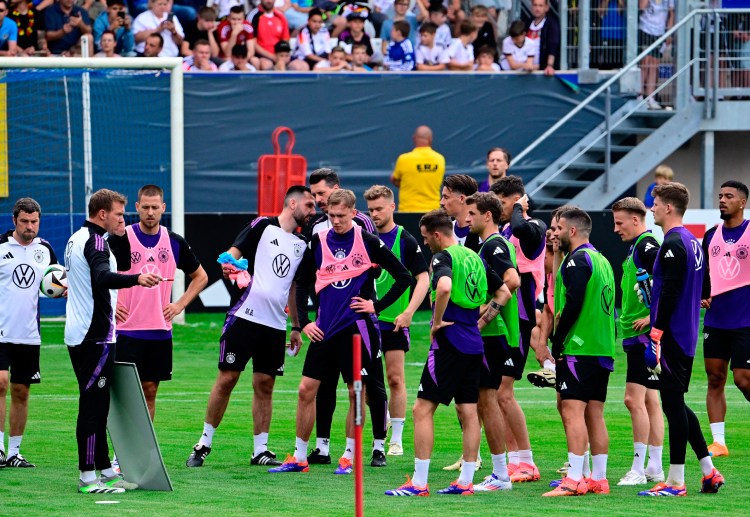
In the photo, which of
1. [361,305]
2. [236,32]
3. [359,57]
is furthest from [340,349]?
[359,57]

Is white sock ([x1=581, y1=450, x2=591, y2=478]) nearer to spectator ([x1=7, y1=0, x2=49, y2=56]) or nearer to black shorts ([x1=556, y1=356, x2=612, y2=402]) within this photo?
black shorts ([x1=556, y1=356, x2=612, y2=402])

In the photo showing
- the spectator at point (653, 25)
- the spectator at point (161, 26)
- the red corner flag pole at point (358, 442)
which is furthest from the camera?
the spectator at point (653, 25)

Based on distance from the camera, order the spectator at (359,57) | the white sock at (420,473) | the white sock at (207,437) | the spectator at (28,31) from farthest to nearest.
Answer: the spectator at (359,57), the spectator at (28,31), the white sock at (207,437), the white sock at (420,473)

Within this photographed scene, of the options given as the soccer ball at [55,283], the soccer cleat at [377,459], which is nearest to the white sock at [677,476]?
the soccer cleat at [377,459]

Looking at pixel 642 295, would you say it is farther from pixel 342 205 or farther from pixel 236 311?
pixel 236 311

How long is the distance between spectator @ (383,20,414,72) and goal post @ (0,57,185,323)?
5022mm

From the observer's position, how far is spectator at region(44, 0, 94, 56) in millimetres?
23188

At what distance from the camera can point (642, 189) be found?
26.2 m

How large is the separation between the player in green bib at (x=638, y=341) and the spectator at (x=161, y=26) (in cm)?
1469

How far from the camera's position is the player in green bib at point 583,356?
9.83 metres

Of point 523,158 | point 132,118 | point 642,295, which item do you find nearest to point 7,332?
point 642,295

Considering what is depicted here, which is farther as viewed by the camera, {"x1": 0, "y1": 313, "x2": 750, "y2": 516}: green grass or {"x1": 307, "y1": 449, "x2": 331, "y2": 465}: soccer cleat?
{"x1": 307, "y1": 449, "x2": 331, "y2": 465}: soccer cleat

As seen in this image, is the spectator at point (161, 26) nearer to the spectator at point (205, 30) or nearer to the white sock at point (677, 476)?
the spectator at point (205, 30)

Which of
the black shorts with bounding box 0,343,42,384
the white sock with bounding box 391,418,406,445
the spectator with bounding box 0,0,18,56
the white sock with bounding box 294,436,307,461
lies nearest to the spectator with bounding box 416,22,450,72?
the spectator with bounding box 0,0,18,56
